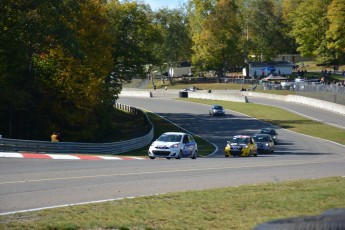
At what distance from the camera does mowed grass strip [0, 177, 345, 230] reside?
10.5m

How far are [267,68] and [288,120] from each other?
5197 centimetres

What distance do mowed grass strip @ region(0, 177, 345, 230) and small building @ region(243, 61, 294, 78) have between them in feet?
339

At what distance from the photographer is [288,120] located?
6688cm

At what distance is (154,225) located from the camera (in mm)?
10602

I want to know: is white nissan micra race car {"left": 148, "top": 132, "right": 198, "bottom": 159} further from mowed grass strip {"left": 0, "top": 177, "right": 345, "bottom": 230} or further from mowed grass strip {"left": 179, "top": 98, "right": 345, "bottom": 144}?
mowed grass strip {"left": 179, "top": 98, "right": 345, "bottom": 144}

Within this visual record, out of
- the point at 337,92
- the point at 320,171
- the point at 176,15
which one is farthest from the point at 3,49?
the point at 176,15

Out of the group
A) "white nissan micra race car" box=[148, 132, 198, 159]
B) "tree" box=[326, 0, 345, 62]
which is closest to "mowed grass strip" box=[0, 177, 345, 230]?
"white nissan micra race car" box=[148, 132, 198, 159]

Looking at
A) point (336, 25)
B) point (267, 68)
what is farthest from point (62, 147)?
point (267, 68)

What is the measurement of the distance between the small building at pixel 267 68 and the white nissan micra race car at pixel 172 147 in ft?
282

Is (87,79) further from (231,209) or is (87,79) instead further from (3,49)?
(231,209)

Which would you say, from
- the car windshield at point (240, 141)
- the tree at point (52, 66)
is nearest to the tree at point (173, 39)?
the tree at point (52, 66)

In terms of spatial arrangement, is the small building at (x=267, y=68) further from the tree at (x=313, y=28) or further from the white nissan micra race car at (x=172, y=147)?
the white nissan micra race car at (x=172, y=147)

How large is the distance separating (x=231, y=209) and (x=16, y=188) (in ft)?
17.2

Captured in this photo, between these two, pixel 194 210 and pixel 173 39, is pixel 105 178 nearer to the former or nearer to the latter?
pixel 194 210
